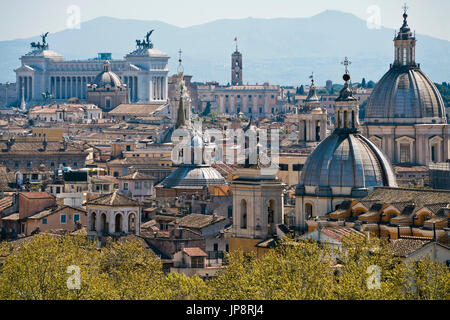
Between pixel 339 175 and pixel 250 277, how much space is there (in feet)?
50.2

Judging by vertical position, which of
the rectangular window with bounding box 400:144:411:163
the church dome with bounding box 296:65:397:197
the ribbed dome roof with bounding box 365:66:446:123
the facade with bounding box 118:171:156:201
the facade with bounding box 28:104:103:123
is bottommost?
the facade with bounding box 118:171:156:201

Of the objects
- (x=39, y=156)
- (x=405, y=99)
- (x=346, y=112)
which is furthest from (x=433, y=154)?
(x=39, y=156)

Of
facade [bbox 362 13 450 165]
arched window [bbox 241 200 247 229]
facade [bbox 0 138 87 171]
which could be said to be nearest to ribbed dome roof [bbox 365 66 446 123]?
facade [bbox 362 13 450 165]

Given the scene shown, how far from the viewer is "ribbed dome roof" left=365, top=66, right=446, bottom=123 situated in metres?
94.2

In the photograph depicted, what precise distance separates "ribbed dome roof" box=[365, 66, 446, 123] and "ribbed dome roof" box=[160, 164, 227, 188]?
Answer: 31.2 feet

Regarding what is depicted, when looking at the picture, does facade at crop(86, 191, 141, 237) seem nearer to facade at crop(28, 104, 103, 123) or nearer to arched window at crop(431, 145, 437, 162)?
arched window at crop(431, 145, 437, 162)

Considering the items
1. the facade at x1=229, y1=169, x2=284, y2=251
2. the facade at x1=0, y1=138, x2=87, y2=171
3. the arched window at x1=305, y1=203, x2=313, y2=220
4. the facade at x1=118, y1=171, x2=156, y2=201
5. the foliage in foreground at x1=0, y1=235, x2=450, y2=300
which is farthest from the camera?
the facade at x1=0, y1=138, x2=87, y2=171

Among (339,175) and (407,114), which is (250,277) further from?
(407,114)

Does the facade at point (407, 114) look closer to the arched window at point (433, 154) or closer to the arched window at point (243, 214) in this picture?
the arched window at point (433, 154)

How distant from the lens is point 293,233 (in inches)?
2330

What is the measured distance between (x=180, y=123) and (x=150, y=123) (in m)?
58.8

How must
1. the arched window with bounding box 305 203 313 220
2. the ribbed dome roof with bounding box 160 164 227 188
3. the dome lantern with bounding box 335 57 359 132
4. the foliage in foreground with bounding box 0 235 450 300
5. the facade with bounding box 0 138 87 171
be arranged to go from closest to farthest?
the foliage in foreground with bounding box 0 235 450 300 → the arched window with bounding box 305 203 313 220 → the dome lantern with bounding box 335 57 359 132 → the ribbed dome roof with bounding box 160 164 227 188 → the facade with bounding box 0 138 87 171

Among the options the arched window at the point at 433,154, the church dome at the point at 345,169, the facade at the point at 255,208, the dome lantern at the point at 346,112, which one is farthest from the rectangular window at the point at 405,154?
the facade at the point at 255,208
